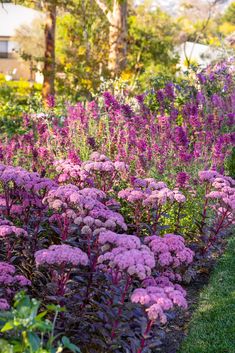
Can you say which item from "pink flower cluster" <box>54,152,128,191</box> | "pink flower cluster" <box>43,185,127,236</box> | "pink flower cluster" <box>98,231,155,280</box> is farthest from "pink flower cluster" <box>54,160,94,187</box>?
"pink flower cluster" <box>98,231,155,280</box>

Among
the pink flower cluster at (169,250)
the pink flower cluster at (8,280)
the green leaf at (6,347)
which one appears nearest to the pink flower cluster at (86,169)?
the pink flower cluster at (169,250)

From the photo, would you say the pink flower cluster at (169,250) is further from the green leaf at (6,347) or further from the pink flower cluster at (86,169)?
the green leaf at (6,347)

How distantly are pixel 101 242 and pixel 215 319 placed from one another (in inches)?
56.6

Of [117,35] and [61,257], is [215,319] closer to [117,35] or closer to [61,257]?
[61,257]

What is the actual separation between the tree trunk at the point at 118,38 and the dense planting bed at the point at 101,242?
9.75 metres

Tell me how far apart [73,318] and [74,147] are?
3.44m

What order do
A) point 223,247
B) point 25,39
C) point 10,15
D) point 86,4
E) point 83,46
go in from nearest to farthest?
point 223,247, point 86,4, point 83,46, point 25,39, point 10,15

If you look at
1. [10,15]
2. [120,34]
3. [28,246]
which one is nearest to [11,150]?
[28,246]

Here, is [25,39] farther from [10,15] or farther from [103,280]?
[103,280]

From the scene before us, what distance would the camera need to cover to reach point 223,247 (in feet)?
19.3

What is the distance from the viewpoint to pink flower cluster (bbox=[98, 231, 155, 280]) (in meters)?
3.12

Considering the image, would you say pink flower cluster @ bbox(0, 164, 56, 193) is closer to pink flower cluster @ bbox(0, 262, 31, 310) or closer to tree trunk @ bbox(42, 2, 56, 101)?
pink flower cluster @ bbox(0, 262, 31, 310)

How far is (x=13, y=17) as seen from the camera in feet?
128

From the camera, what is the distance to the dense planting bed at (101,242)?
3.19 m
